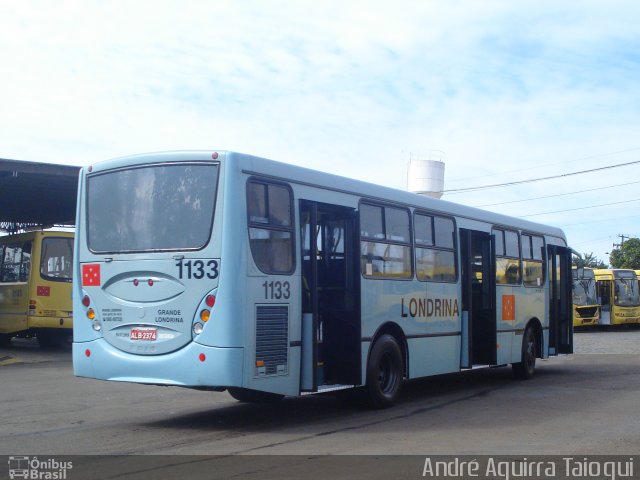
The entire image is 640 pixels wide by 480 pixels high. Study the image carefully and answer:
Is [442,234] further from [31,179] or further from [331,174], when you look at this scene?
[31,179]

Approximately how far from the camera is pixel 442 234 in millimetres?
13430

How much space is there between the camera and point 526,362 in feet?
53.4

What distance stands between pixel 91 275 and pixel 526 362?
9270mm

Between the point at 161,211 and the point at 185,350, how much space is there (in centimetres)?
162

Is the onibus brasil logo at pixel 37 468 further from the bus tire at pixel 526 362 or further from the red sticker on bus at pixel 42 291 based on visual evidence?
the red sticker on bus at pixel 42 291

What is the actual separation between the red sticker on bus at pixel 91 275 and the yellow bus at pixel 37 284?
446 inches

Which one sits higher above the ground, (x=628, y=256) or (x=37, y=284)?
(x=628, y=256)

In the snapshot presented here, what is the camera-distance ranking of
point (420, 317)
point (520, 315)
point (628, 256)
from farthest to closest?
point (628, 256) → point (520, 315) → point (420, 317)

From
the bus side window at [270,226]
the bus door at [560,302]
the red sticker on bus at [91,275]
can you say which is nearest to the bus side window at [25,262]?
the red sticker on bus at [91,275]

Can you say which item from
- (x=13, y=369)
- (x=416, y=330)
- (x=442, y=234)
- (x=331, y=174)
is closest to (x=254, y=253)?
(x=331, y=174)

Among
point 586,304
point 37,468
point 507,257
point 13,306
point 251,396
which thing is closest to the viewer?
point 37,468

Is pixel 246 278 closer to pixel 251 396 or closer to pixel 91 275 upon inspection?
pixel 91 275

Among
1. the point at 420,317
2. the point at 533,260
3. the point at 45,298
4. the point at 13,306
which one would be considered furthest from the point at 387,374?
the point at 13,306

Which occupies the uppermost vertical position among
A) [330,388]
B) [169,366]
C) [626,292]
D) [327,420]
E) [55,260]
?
[55,260]
